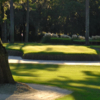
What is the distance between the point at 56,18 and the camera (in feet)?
186

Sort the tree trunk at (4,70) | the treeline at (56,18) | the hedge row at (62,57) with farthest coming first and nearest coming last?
the treeline at (56,18)
the hedge row at (62,57)
the tree trunk at (4,70)

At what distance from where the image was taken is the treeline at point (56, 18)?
177ft

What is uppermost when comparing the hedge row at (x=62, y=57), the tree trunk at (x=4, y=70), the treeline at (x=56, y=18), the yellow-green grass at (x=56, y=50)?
the treeline at (x=56, y=18)

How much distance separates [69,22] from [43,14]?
6.87 m

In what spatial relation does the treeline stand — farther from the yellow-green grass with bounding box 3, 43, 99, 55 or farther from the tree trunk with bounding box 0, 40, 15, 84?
the tree trunk with bounding box 0, 40, 15, 84

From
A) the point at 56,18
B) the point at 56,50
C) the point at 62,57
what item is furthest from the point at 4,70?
the point at 56,18

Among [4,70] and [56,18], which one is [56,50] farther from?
[56,18]

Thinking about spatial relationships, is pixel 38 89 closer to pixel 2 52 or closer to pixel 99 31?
pixel 2 52

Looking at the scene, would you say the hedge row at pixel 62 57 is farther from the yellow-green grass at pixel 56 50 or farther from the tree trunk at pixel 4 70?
the tree trunk at pixel 4 70

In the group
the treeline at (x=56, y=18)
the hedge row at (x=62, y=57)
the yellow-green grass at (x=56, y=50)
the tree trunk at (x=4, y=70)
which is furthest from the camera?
the treeline at (x=56, y=18)

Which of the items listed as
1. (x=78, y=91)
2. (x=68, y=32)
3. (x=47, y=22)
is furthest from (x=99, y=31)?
(x=78, y=91)

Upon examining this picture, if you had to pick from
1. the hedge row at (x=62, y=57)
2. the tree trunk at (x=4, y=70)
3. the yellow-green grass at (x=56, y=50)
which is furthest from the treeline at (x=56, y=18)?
the tree trunk at (x=4, y=70)

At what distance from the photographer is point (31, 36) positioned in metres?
54.8

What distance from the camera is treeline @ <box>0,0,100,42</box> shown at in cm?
5397
